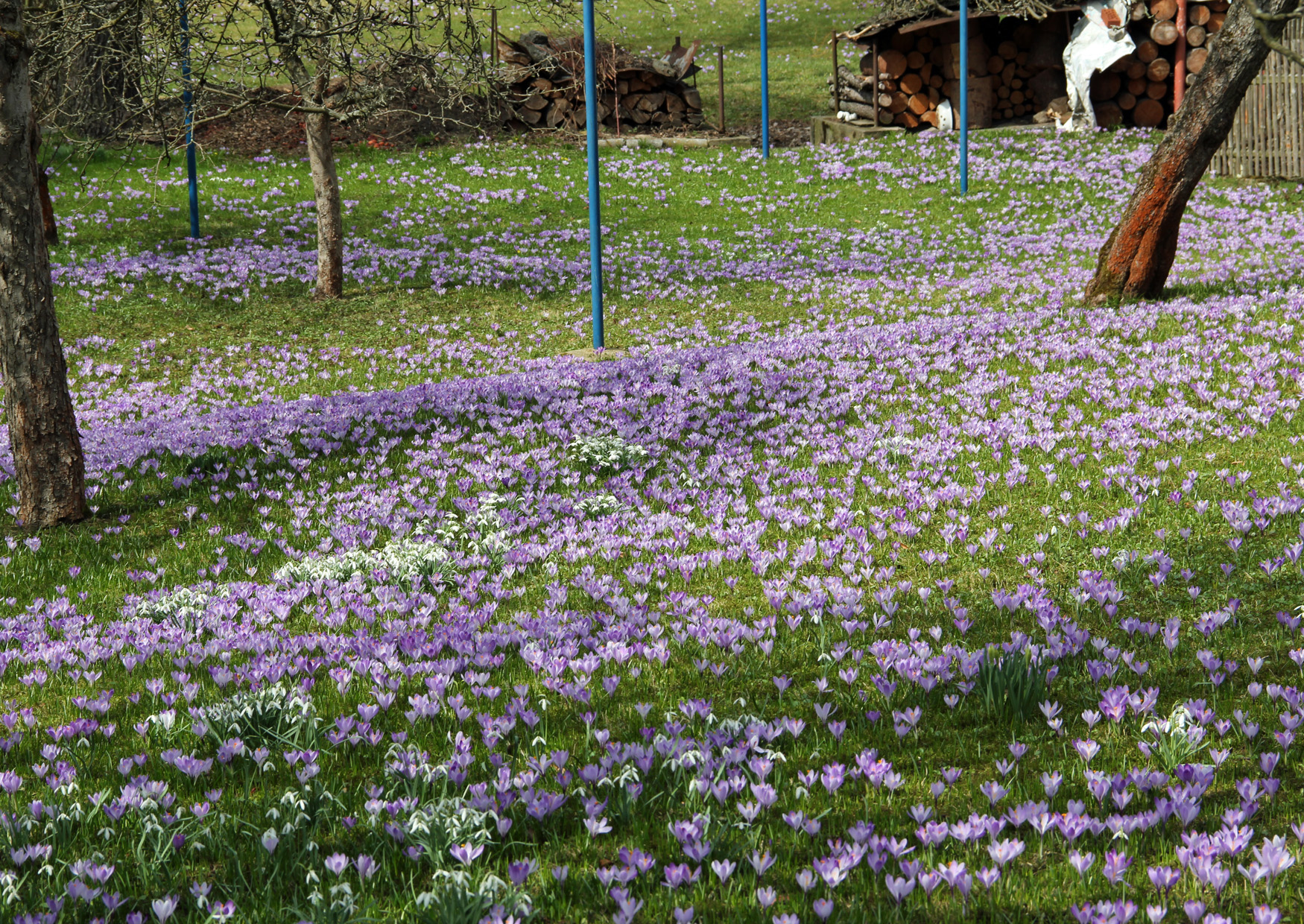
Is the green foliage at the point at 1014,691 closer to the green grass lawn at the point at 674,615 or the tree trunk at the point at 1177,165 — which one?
the green grass lawn at the point at 674,615

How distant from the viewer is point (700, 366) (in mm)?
11000

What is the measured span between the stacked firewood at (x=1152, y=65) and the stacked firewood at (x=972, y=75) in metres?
1.71

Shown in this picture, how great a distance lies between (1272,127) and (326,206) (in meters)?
17.2

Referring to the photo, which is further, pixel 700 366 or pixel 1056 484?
pixel 700 366

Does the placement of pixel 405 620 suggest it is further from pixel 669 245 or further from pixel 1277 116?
pixel 1277 116

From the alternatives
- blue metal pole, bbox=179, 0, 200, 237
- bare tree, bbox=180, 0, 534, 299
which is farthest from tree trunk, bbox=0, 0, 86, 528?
blue metal pole, bbox=179, 0, 200, 237

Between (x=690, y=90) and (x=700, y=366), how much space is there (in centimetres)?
1923

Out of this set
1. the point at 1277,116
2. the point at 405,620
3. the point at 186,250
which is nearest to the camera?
the point at 405,620

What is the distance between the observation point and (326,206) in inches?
590

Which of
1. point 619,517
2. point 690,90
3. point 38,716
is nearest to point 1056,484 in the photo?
point 619,517

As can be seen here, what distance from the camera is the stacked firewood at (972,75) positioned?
2567cm

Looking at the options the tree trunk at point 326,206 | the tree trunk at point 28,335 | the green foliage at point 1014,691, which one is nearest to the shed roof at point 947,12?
the tree trunk at point 326,206

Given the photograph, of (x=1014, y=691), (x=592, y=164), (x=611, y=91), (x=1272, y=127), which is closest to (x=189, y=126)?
(x=592, y=164)

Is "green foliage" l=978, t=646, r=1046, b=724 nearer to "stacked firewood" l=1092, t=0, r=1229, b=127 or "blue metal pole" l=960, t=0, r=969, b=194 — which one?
"blue metal pole" l=960, t=0, r=969, b=194
